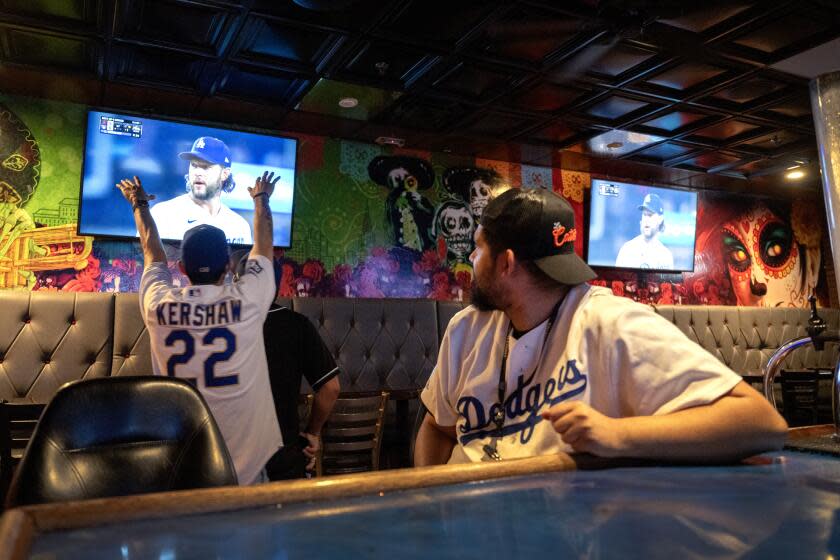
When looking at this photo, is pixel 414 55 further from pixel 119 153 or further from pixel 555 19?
pixel 119 153

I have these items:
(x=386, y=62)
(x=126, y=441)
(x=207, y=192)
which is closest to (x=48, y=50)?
(x=207, y=192)

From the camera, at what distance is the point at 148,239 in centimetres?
287

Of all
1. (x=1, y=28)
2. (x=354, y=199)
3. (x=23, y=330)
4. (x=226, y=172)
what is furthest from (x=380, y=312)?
(x=1, y=28)

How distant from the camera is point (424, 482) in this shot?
896 millimetres

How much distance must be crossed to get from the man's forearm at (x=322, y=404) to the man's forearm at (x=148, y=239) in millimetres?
956

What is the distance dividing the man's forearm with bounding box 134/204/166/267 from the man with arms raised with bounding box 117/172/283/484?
0.29 m

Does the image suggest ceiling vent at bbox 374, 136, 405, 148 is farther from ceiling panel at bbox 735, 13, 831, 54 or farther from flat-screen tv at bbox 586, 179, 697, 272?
ceiling panel at bbox 735, 13, 831, 54

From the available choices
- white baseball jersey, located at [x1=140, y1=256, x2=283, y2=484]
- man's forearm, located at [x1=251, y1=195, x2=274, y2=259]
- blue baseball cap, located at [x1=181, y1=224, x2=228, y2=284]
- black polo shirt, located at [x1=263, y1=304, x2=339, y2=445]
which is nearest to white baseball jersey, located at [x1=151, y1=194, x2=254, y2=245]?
man's forearm, located at [x1=251, y1=195, x2=274, y2=259]

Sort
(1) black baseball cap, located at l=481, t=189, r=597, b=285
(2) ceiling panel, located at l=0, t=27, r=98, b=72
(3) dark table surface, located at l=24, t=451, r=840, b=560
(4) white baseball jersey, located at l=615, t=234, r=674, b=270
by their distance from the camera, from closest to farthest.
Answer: (3) dark table surface, located at l=24, t=451, r=840, b=560
(1) black baseball cap, located at l=481, t=189, r=597, b=285
(2) ceiling panel, located at l=0, t=27, r=98, b=72
(4) white baseball jersey, located at l=615, t=234, r=674, b=270

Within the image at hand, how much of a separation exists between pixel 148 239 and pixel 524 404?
7.13 ft

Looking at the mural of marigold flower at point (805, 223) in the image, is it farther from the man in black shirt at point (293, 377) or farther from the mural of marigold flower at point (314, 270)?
the man in black shirt at point (293, 377)

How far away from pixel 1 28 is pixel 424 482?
4055 millimetres

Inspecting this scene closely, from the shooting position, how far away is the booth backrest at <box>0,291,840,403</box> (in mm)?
4035

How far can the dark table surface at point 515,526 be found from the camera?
0.65 m
